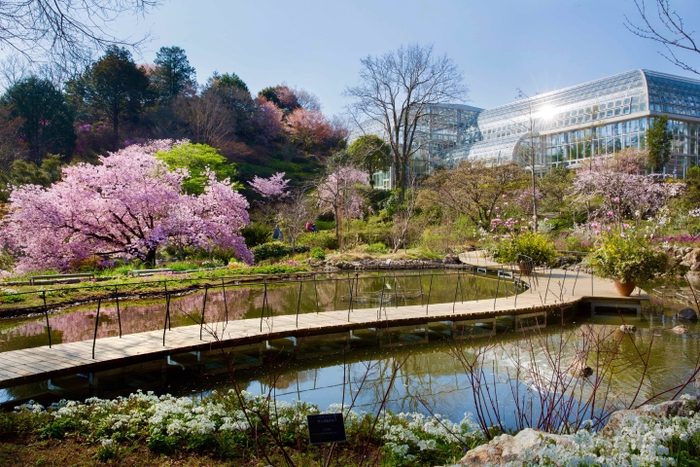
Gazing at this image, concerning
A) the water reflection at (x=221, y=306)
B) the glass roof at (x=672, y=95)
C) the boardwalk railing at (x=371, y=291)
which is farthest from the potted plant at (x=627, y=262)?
the glass roof at (x=672, y=95)

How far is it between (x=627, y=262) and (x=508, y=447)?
8804 mm

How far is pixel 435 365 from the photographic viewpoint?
7605mm

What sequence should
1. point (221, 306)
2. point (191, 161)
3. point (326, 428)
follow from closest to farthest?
point (326, 428) → point (221, 306) → point (191, 161)

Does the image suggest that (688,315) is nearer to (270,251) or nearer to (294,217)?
(270,251)

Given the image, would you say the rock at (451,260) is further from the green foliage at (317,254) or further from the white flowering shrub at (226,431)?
the white flowering shrub at (226,431)

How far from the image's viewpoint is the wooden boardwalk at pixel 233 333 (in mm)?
5871

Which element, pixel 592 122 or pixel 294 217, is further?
pixel 592 122

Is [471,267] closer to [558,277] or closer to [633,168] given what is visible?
[558,277]

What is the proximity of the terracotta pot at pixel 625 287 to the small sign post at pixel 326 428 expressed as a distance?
10.0 metres

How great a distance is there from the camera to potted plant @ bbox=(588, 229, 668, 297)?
1034 cm

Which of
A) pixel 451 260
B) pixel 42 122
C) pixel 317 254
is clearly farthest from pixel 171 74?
pixel 451 260

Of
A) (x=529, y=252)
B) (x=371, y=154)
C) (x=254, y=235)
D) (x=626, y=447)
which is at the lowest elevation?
(x=626, y=447)

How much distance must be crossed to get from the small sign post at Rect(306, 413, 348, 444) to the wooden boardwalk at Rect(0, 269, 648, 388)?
128 cm

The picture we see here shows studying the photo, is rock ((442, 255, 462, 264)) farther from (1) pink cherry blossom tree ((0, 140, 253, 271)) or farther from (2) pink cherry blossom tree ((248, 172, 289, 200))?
(2) pink cherry blossom tree ((248, 172, 289, 200))
